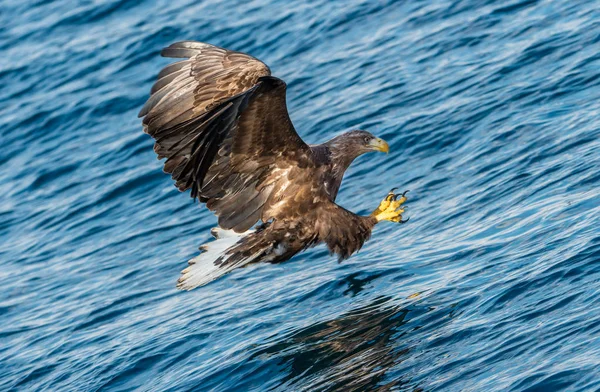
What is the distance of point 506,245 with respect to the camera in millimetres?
7316

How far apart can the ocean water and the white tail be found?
60 centimetres

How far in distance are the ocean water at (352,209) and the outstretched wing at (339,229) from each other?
0.39 m

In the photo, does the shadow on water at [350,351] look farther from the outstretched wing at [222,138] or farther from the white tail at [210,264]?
the outstretched wing at [222,138]

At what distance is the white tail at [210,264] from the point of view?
275 inches

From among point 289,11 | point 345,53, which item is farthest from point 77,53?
point 345,53

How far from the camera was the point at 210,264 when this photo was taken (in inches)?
280

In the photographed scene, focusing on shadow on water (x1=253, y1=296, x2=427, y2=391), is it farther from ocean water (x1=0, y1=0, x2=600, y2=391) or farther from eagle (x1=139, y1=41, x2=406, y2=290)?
eagle (x1=139, y1=41, x2=406, y2=290)

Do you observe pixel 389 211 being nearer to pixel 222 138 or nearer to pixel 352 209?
pixel 352 209

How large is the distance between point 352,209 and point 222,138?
2852 millimetres

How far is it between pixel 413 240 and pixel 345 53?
460 centimetres

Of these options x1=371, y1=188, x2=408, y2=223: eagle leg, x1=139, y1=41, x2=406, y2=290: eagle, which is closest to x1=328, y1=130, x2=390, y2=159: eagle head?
x1=139, y1=41, x2=406, y2=290: eagle

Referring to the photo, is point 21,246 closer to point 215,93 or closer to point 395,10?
point 215,93

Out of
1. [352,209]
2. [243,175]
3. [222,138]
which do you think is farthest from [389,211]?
[222,138]

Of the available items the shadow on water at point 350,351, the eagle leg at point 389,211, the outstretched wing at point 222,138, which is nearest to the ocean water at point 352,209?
the shadow on water at point 350,351
